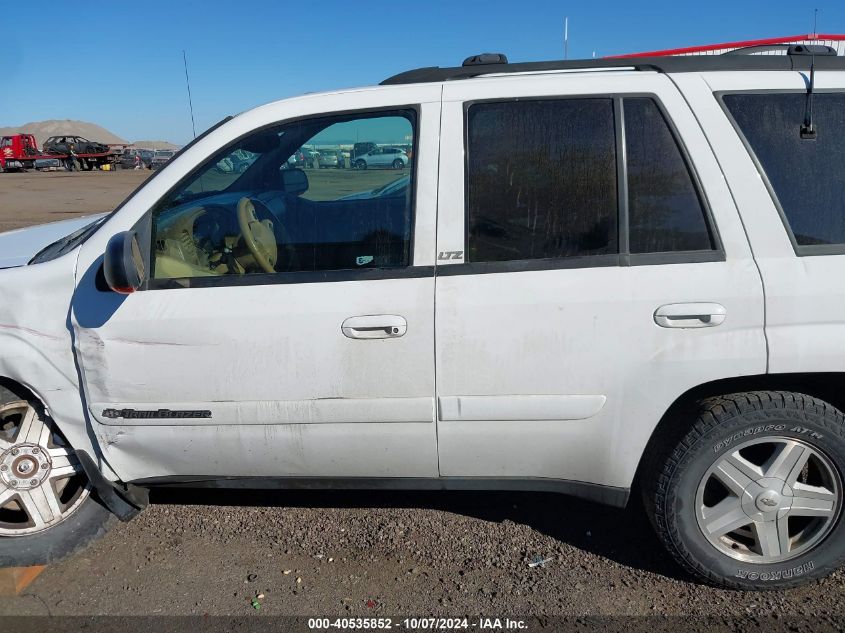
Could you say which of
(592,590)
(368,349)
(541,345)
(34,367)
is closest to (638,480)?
(592,590)

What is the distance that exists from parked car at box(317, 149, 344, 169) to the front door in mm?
Result: 55

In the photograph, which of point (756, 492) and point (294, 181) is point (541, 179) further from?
point (756, 492)

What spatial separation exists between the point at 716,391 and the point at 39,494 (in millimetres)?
2761

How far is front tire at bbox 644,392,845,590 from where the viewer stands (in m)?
2.61

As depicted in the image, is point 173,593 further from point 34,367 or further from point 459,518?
point 459,518

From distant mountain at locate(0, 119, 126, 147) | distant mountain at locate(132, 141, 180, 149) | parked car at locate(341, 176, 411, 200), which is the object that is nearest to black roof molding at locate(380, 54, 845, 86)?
parked car at locate(341, 176, 411, 200)

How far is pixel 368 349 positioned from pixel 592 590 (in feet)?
4.34

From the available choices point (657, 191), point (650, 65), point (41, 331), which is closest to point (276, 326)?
point (41, 331)

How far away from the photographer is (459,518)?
338 cm

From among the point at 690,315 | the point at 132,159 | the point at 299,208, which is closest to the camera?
the point at 690,315

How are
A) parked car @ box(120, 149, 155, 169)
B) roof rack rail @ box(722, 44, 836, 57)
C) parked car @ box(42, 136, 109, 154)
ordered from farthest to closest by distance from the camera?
parked car @ box(120, 149, 155, 169) < parked car @ box(42, 136, 109, 154) < roof rack rail @ box(722, 44, 836, 57)

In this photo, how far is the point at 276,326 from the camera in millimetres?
2639

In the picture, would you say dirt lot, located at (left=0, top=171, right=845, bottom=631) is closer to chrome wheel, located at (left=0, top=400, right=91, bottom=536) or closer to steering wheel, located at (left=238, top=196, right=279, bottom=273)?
chrome wheel, located at (left=0, top=400, right=91, bottom=536)

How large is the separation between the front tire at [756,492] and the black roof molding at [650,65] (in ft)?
4.05
